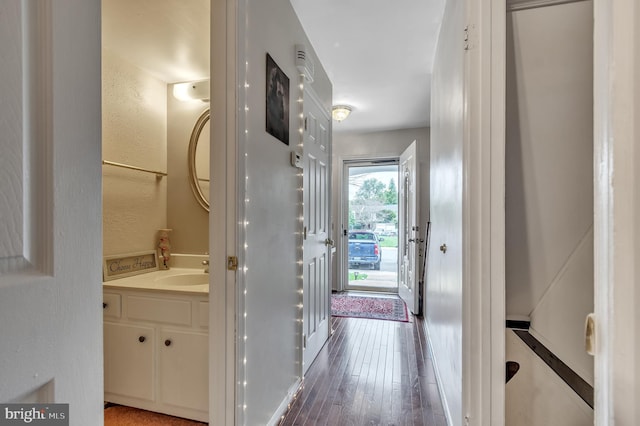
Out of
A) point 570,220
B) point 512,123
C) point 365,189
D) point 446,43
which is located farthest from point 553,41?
point 365,189

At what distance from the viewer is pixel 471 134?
118cm

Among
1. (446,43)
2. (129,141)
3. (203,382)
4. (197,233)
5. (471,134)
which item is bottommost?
(203,382)

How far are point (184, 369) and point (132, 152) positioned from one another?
158 centimetres

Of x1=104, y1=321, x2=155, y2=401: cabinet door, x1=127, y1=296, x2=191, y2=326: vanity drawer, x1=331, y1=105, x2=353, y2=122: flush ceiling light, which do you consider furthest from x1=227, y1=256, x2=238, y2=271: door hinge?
x1=331, y1=105, x2=353, y2=122: flush ceiling light

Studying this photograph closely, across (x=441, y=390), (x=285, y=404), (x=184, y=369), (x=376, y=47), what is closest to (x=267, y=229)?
(x=184, y=369)

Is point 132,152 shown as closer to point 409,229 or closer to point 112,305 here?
point 112,305

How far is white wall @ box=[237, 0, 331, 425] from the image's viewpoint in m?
1.40

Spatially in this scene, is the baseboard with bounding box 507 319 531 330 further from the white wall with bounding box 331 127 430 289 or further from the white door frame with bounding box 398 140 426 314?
the white wall with bounding box 331 127 430 289

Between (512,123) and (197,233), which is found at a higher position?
(512,123)

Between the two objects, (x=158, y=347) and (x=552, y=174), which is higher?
(x=552, y=174)

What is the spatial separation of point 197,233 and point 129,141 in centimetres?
84

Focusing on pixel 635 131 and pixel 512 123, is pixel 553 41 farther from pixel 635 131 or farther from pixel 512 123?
pixel 635 131

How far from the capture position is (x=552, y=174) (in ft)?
3.68

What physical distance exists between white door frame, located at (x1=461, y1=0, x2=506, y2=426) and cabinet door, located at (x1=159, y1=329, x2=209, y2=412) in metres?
1.35
